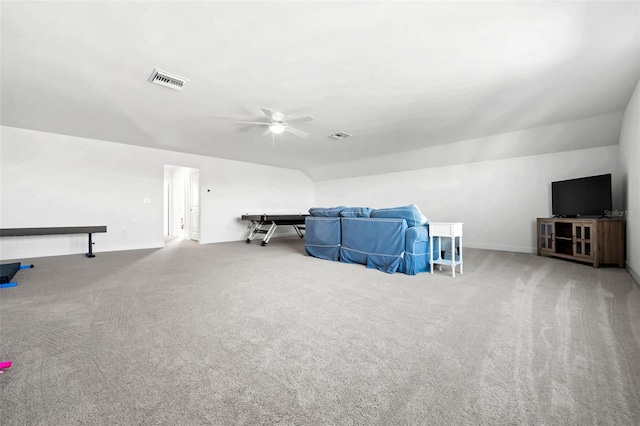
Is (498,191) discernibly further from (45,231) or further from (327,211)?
(45,231)

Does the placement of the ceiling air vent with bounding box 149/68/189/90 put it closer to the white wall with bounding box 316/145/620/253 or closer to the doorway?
the doorway

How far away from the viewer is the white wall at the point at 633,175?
3115mm

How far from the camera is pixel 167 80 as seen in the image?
3.22 m

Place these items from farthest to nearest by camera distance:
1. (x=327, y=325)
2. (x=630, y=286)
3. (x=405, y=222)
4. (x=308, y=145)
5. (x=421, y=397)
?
(x=308, y=145)
(x=405, y=222)
(x=630, y=286)
(x=327, y=325)
(x=421, y=397)

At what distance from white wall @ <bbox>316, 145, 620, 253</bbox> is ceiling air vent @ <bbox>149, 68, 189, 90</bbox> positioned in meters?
5.92

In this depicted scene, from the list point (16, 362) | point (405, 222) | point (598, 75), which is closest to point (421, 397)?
point (16, 362)

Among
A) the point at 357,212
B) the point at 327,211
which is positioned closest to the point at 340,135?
the point at 327,211

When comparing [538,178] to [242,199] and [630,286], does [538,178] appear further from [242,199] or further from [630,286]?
[242,199]

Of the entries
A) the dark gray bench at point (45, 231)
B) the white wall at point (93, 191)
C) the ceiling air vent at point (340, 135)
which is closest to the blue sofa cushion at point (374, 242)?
the ceiling air vent at point (340, 135)

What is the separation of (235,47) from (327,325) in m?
2.69

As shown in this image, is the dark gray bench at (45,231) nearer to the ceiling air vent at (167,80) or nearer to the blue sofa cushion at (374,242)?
the ceiling air vent at (167,80)

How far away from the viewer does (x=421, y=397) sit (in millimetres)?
1188

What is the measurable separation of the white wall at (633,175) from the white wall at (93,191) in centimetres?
786

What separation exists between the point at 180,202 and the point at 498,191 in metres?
9.66
